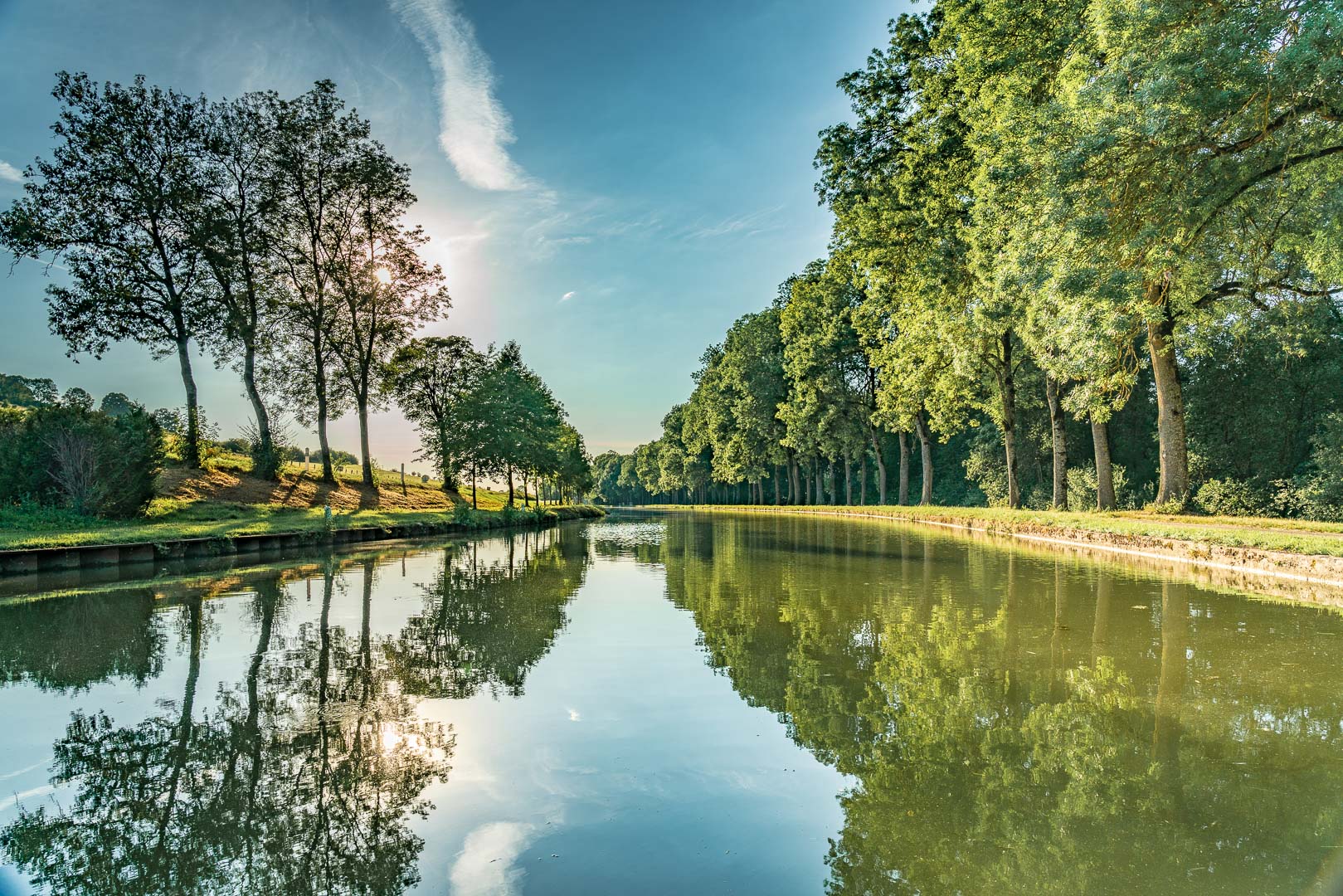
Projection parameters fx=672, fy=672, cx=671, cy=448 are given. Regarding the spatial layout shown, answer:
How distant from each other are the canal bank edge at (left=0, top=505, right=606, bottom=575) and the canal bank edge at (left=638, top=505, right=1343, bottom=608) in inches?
780

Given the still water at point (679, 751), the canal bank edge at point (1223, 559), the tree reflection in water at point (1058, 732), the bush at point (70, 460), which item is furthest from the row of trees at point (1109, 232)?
the bush at point (70, 460)

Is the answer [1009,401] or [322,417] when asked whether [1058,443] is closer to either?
[1009,401]

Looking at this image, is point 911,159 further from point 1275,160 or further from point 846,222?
point 1275,160

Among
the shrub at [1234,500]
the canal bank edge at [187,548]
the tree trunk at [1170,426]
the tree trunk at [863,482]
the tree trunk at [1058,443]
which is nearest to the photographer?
the canal bank edge at [187,548]

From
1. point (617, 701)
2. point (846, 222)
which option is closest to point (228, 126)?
point (846, 222)

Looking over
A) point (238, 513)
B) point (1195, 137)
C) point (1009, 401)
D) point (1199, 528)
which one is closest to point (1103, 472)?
point (1009, 401)

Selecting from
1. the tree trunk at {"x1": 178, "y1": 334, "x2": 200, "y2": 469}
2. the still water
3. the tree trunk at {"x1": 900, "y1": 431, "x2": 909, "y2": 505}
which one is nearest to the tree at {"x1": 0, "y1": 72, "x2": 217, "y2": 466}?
the tree trunk at {"x1": 178, "y1": 334, "x2": 200, "y2": 469}

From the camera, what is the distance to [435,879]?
9.30 feet

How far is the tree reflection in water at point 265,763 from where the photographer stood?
2926mm

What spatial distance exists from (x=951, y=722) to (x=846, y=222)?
2598 centimetres

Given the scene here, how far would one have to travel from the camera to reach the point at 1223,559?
12031 millimetres

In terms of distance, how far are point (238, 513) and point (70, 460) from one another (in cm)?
568

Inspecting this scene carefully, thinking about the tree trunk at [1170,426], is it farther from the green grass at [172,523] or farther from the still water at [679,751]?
the green grass at [172,523]

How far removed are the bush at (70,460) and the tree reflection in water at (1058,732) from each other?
1663 cm
